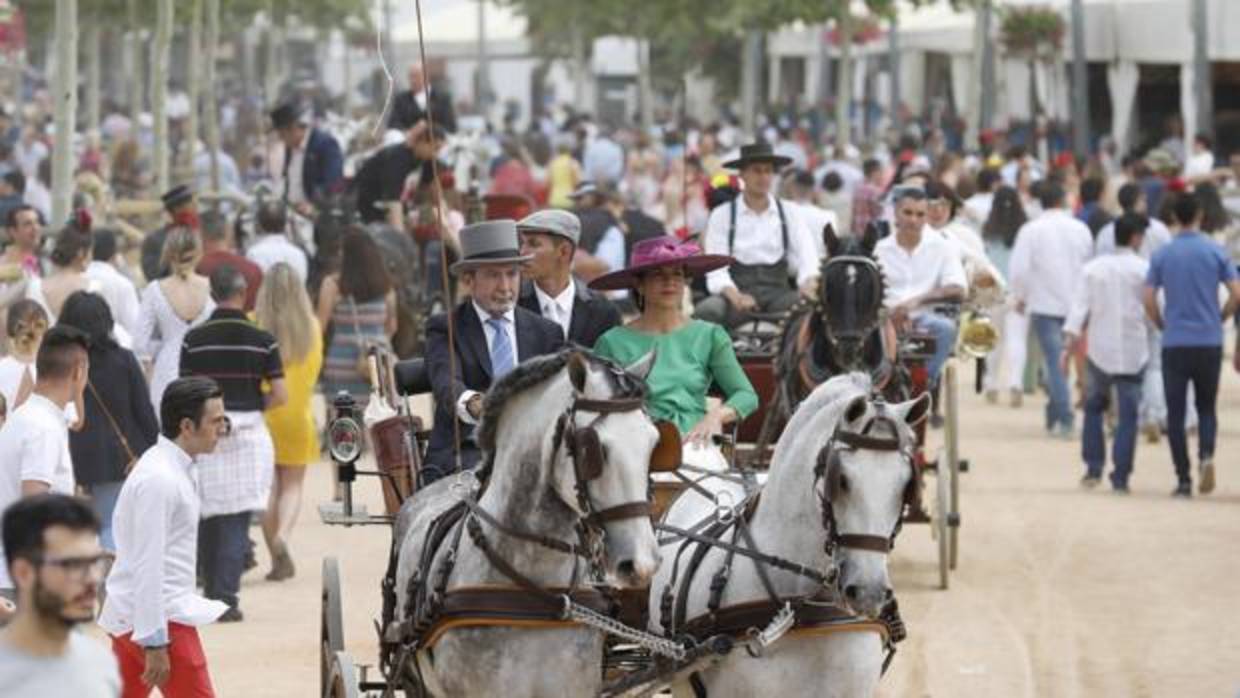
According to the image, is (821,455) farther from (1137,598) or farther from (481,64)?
(481,64)

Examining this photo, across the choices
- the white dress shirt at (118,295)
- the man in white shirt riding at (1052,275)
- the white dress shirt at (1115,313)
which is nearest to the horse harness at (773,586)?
the white dress shirt at (118,295)

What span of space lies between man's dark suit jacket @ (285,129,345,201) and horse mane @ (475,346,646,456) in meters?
18.1

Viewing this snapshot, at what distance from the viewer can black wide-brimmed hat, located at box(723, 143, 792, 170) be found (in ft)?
55.2

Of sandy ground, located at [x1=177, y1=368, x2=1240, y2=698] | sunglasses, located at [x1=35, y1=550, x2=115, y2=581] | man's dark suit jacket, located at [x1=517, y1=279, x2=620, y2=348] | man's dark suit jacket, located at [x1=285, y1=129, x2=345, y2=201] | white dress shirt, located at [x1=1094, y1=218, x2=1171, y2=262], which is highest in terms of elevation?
sunglasses, located at [x1=35, y1=550, x2=115, y2=581]

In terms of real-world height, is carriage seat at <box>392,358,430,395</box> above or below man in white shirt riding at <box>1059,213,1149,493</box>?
above

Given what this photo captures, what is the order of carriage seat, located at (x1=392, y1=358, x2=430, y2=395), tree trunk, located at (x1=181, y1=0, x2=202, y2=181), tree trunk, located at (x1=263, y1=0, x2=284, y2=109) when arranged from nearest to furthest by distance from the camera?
carriage seat, located at (x1=392, y1=358, x2=430, y2=395)
tree trunk, located at (x1=181, y1=0, x2=202, y2=181)
tree trunk, located at (x1=263, y1=0, x2=284, y2=109)

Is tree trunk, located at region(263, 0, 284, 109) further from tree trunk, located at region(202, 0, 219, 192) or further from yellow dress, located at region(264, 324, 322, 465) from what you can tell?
yellow dress, located at region(264, 324, 322, 465)

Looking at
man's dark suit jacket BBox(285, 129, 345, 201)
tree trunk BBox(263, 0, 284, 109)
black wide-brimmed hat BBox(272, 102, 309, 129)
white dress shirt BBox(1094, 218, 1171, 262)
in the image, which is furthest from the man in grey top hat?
tree trunk BBox(263, 0, 284, 109)

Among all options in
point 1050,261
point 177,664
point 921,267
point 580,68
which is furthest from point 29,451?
point 580,68

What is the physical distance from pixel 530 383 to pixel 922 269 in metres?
8.55

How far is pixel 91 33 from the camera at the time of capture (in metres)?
51.2

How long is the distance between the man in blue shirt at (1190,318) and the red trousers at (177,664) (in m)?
11.8

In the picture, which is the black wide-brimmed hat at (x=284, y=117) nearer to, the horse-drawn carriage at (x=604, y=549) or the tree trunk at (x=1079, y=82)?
the horse-drawn carriage at (x=604, y=549)

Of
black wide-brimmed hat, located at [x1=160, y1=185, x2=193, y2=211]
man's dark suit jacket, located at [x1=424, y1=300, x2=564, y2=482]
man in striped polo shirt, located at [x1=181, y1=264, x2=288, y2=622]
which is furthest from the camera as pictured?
black wide-brimmed hat, located at [x1=160, y1=185, x2=193, y2=211]
